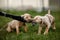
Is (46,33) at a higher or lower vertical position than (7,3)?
lower

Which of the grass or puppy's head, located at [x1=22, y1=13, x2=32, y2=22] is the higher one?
puppy's head, located at [x1=22, y1=13, x2=32, y2=22]

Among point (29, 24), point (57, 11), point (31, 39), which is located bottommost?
point (31, 39)

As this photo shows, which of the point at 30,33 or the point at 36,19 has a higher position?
the point at 36,19

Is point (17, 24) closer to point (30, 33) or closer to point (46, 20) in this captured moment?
point (30, 33)

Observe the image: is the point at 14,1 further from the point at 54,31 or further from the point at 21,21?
the point at 54,31

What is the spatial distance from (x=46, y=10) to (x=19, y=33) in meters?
0.32

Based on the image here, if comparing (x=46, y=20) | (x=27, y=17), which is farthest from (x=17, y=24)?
(x=46, y=20)

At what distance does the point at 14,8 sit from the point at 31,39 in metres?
0.32

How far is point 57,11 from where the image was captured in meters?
1.30

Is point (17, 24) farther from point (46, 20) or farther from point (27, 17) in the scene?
point (46, 20)

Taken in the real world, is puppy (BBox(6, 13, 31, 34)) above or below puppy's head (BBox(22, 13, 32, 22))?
below

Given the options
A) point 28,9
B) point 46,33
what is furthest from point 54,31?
point 28,9

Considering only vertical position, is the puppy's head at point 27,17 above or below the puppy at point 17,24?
above

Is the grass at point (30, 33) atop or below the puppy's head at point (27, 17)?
below
